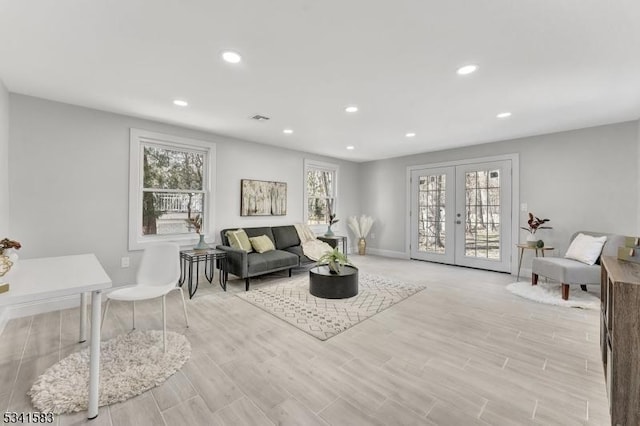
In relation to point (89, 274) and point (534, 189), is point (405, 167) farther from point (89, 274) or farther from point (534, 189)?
point (89, 274)

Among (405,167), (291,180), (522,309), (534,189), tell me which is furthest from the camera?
(405,167)

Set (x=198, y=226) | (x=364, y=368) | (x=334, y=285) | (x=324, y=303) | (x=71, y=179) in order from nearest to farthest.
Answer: (x=364, y=368), (x=71, y=179), (x=324, y=303), (x=334, y=285), (x=198, y=226)

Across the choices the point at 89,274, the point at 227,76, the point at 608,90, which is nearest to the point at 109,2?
the point at 227,76

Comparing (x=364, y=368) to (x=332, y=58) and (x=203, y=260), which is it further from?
(x=203, y=260)

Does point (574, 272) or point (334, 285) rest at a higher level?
point (574, 272)

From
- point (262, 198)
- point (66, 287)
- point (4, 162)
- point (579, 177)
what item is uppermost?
point (579, 177)

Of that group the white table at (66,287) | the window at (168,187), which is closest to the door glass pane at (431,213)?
the window at (168,187)

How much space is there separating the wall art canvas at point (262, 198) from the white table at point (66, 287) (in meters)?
3.04

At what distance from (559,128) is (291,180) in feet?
14.8

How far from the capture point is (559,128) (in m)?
4.18

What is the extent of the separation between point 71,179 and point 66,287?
2.53 meters

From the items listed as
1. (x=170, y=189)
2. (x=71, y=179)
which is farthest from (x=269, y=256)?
(x=71, y=179)

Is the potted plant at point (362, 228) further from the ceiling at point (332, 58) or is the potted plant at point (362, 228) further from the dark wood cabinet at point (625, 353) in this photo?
the dark wood cabinet at point (625, 353)

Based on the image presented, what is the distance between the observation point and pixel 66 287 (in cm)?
146
